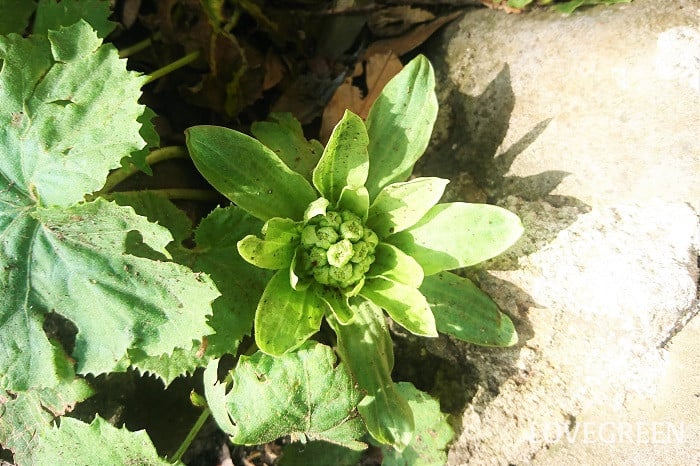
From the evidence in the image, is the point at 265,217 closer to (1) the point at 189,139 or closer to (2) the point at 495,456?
(1) the point at 189,139

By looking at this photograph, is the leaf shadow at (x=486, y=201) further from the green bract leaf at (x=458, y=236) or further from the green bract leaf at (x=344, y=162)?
the green bract leaf at (x=344, y=162)

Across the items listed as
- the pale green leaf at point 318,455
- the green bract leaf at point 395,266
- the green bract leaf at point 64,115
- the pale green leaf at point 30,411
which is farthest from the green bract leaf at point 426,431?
the green bract leaf at point 64,115

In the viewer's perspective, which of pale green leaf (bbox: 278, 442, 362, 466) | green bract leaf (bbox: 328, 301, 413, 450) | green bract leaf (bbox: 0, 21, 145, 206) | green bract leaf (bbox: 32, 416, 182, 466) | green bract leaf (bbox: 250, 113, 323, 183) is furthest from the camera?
pale green leaf (bbox: 278, 442, 362, 466)

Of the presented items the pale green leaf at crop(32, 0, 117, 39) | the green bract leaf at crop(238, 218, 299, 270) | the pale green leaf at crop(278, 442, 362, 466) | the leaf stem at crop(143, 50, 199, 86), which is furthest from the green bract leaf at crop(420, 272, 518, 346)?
the pale green leaf at crop(32, 0, 117, 39)

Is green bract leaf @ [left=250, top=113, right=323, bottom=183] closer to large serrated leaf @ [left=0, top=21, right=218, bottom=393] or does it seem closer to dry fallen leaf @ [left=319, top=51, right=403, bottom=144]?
dry fallen leaf @ [left=319, top=51, right=403, bottom=144]

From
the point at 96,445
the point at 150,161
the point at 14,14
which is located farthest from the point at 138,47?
the point at 96,445

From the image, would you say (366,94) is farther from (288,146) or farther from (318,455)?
(318,455)
